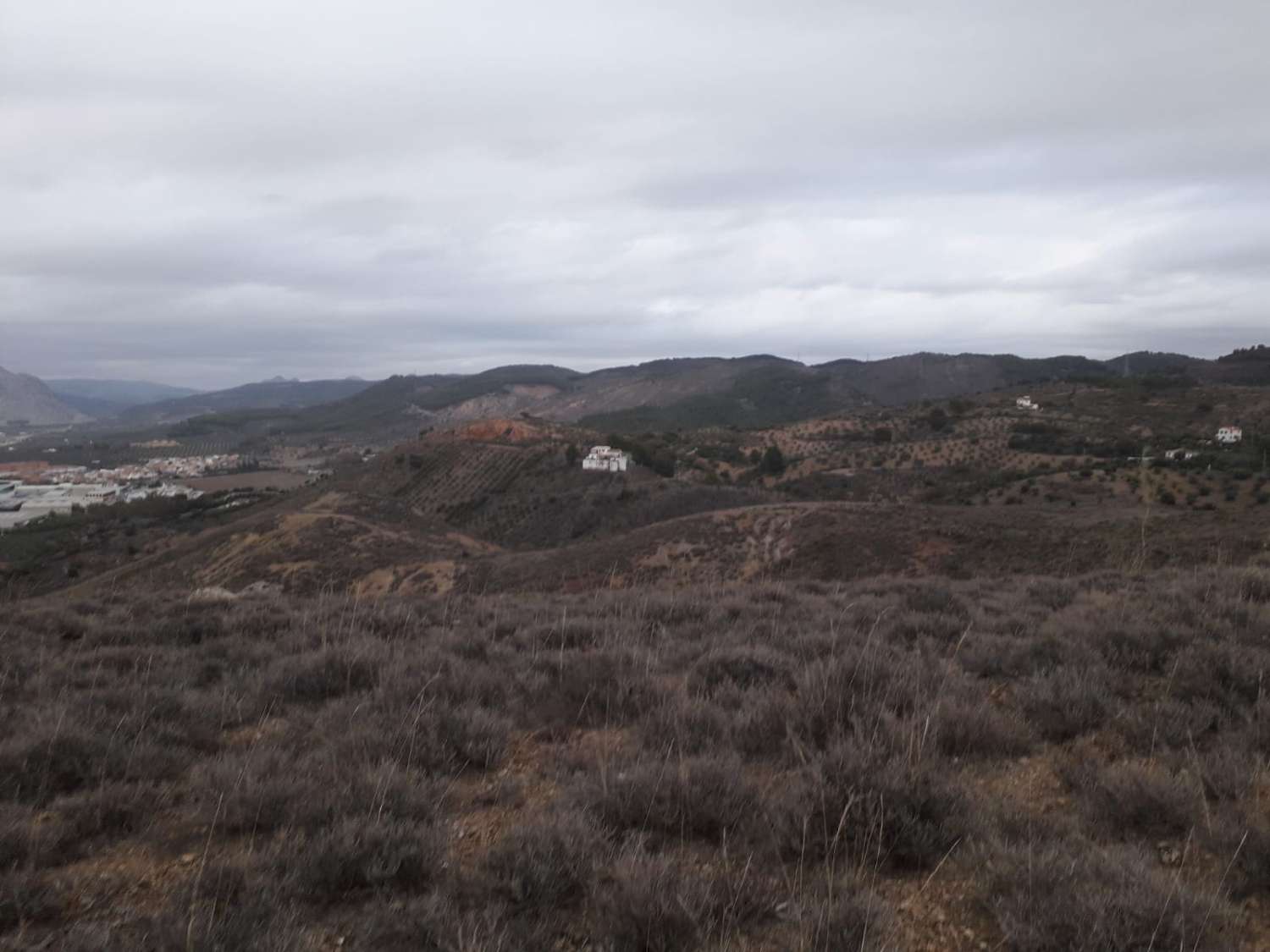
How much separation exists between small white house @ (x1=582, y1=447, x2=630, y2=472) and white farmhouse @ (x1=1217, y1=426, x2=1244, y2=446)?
4001 cm

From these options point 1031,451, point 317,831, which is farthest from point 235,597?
point 1031,451

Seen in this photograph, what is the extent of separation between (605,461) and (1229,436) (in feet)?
140

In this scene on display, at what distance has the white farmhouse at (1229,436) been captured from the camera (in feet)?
144

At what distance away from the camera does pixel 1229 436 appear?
147ft

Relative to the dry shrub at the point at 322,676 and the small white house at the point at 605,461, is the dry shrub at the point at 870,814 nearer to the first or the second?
the dry shrub at the point at 322,676

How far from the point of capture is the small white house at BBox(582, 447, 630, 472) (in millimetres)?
57562

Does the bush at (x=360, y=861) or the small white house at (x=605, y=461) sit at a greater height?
the bush at (x=360, y=861)

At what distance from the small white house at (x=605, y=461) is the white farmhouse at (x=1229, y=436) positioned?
4001 cm

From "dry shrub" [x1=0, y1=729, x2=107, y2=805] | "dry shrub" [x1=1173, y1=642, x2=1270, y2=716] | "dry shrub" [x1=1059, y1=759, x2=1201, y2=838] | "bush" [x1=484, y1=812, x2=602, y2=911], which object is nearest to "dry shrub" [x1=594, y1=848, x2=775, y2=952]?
"bush" [x1=484, y1=812, x2=602, y2=911]

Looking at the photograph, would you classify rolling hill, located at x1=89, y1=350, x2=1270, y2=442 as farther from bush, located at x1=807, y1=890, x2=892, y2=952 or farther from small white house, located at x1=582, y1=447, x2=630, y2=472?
bush, located at x1=807, y1=890, x2=892, y2=952

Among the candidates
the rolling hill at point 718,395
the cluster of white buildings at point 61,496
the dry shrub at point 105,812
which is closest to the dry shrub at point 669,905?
the dry shrub at point 105,812

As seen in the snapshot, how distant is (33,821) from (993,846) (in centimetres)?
429

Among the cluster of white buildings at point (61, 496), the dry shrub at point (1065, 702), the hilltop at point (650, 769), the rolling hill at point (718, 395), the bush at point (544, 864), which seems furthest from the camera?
the rolling hill at point (718, 395)

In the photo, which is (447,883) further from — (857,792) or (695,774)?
(857,792)
